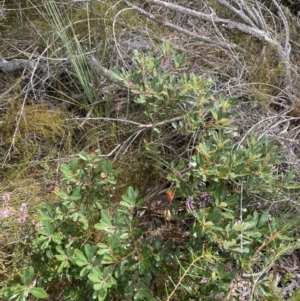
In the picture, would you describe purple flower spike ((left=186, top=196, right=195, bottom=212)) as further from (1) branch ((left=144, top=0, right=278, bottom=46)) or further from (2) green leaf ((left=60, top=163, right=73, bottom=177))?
(1) branch ((left=144, top=0, right=278, bottom=46))

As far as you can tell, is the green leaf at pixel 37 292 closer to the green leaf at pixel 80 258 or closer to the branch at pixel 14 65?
the green leaf at pixel 80 258

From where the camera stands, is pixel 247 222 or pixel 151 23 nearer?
pixel 247 222

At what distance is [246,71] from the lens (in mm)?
2066

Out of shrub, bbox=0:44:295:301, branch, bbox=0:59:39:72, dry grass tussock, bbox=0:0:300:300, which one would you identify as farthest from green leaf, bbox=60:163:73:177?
branch, bbox=0:59:39:72

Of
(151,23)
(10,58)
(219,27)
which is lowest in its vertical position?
(10,58)

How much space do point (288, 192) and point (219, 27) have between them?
937 millimetres

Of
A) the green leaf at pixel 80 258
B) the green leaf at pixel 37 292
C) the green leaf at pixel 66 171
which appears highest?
the green leaf at pixel 66 171

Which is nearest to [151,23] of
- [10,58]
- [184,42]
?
[184,42]

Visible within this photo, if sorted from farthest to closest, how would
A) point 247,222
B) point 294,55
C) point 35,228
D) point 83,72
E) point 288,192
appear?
point 294,55, point 83,72, point 288,192, point 35,228, point 247,222

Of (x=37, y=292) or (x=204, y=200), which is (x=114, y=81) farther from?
(x=37, y=292)

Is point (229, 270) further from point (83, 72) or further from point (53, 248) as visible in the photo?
point (83, 72)

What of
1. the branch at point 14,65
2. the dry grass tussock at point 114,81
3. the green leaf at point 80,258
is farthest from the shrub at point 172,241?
the branch at point 14,65

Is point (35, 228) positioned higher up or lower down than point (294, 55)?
lower down

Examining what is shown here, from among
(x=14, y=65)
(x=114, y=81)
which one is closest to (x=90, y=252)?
(x=114, y=81)
